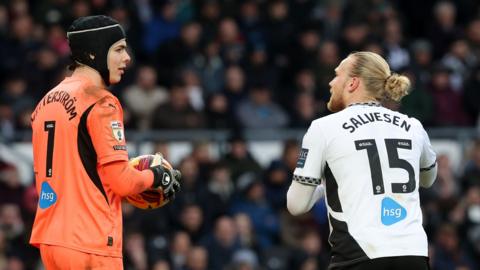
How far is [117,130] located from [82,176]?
0.30 meters

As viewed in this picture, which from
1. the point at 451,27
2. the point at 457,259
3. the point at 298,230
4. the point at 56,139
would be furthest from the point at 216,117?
the point at 56,139

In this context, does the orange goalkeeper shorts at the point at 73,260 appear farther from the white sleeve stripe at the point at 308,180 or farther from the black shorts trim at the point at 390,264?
the black shorts trim at the point at 390,264

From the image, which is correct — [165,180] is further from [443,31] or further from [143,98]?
[443,31]

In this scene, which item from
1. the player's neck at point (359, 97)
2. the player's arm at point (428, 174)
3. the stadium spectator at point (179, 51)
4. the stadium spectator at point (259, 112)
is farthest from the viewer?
the stadium spectator at point (179, 51)

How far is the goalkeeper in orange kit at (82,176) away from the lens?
6.29 meters

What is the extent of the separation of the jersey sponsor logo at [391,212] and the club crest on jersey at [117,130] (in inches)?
55.8

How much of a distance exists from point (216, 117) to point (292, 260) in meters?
2.40

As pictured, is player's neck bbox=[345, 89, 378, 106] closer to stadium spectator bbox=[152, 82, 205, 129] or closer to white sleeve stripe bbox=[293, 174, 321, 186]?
white sleeve stripe bbox=[293, 174, 321, 186]

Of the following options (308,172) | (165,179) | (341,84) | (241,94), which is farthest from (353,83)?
(241,94)

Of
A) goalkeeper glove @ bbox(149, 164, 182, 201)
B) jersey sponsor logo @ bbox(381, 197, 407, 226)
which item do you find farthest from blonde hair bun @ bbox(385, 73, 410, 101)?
goalkeeper glove @ bbox(149, 164, 182, 201)

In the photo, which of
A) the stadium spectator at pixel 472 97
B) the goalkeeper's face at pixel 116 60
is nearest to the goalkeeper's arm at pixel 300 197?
the goalkeeper's face at pixel 116 60

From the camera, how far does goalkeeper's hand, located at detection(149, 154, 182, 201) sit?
6566 millimetres

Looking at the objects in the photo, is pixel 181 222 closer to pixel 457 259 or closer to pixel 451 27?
pixel 457 259

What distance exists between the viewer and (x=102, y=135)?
6.28 m
